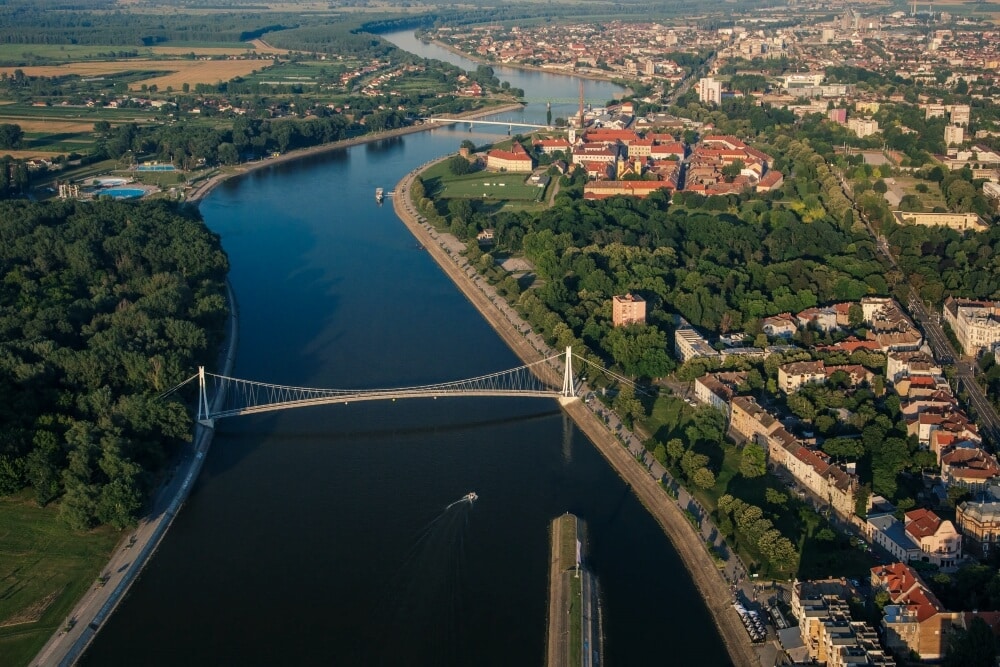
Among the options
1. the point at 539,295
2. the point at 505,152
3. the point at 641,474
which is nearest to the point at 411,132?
the point at 505,152

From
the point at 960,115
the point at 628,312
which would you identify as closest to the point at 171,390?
the point at 628,312

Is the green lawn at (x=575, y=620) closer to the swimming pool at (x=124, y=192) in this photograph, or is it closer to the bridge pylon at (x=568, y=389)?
the bridge pylon at (x=568, y=389)

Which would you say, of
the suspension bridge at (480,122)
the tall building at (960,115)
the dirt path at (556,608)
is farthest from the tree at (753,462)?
the suspension bridge at (480,122)

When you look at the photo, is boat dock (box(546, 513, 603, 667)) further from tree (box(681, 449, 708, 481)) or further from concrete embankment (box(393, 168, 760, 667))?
tree (box(681, 449, 708, 481))

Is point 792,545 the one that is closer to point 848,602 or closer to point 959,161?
point 848,602

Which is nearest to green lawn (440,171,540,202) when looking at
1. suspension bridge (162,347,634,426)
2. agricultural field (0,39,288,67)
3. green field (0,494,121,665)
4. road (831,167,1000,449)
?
road (831,167,1000,449)
